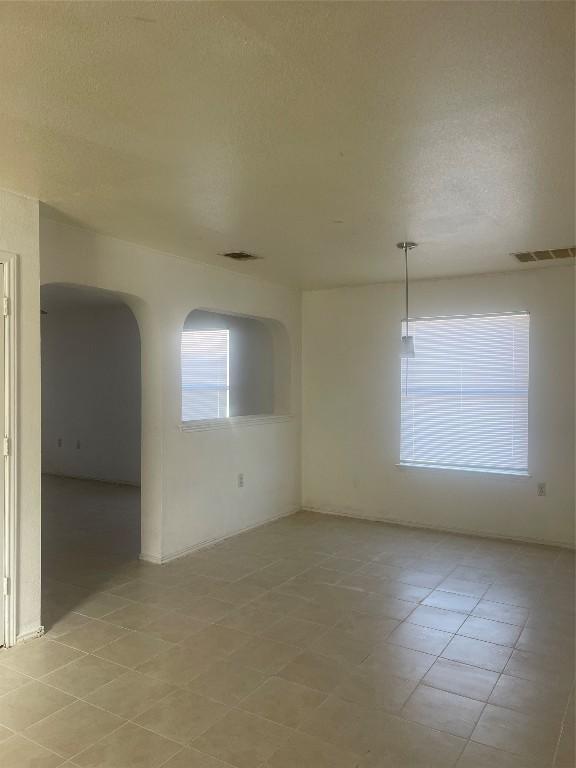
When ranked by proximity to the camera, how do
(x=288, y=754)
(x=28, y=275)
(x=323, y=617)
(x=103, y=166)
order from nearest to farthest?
(x=288, y=754) < (x=103, y=166) < (x=28, y=275) < (x=323, y=617)

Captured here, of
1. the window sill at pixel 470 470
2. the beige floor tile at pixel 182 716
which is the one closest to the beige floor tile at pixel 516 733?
the beige floor tile at pixel 182 716

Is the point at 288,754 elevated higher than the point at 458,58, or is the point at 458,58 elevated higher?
the point at 458,58

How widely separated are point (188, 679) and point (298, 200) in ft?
8.60

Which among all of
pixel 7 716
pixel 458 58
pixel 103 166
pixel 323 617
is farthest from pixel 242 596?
pixel 458 58

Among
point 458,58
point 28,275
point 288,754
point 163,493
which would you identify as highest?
point 458,58

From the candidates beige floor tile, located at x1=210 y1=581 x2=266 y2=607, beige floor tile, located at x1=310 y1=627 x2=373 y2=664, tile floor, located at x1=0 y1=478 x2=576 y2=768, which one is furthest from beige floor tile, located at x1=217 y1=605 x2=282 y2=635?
beige floor tile, located at x1=310 y1=627 x2=373 y2=664

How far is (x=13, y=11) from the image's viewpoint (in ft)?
5.50

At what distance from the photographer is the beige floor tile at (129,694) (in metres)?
2.71

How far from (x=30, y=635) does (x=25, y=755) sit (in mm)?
Result: 1150

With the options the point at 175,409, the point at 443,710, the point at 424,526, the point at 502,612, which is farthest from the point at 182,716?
the point at 424,526

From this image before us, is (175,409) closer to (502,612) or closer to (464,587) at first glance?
(464,587)

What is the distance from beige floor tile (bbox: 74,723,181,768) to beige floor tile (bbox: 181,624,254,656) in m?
0.79

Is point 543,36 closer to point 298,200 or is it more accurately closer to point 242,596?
point 298,200

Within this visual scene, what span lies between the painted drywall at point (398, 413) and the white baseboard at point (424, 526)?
0.02 meters
